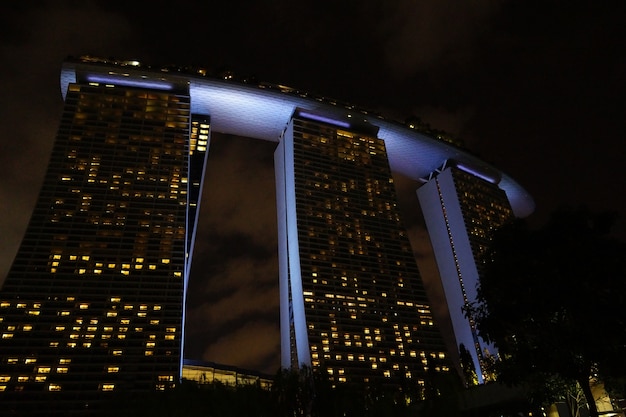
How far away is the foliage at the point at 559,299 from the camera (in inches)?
829

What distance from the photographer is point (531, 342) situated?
23047mm

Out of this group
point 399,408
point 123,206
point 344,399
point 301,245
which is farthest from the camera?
point 301,245

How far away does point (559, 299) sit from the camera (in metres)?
21.8

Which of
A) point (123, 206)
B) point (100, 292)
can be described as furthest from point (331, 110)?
point (100, 292)

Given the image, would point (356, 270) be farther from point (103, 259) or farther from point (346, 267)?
point (103, 259)

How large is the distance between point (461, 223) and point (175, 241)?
7957cm

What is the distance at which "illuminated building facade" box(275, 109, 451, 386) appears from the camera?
95.9 metres

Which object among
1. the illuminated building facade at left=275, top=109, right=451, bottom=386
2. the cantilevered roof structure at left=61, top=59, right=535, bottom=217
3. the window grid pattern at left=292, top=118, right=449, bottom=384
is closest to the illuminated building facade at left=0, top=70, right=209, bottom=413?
the cantilevered roof structure at left=61, top=59, right=535, bottom=217

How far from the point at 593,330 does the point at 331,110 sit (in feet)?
369

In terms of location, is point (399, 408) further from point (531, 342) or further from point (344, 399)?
point (531, 342)

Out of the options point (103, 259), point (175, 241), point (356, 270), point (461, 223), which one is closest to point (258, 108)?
point (175, 241)

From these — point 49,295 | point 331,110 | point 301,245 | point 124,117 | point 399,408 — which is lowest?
point 399,408

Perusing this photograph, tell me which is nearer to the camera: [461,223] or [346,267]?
[346,267]

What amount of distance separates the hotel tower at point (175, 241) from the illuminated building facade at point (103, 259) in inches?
9.0
